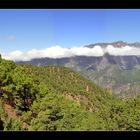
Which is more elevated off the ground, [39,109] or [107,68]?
[107,68]

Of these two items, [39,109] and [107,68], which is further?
[107,68]

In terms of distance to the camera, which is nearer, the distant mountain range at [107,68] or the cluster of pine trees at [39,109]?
the cluster of pine trees at [39,109]

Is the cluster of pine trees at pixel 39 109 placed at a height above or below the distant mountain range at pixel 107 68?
below

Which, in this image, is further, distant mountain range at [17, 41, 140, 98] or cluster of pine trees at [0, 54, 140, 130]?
distant mountain range at [17, 41, 140, 98]

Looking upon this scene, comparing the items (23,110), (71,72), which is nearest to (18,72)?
(23,110)

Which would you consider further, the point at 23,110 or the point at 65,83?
the point at 65,83

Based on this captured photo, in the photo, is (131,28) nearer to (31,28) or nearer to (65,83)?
(31,28)

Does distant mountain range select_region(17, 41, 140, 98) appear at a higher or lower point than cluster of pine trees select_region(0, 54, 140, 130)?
higher

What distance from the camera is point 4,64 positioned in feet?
49.5
